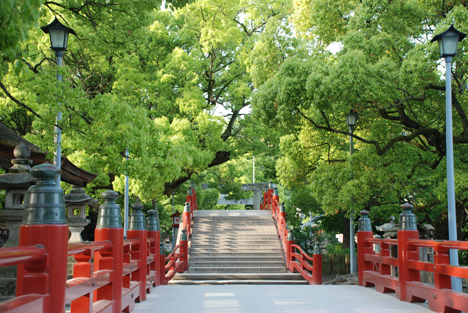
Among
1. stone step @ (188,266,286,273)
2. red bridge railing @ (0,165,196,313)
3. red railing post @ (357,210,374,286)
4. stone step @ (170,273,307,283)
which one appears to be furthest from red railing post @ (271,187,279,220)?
red bridge railing @ (0,165,196,313)

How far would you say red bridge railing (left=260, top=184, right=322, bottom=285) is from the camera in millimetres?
12375

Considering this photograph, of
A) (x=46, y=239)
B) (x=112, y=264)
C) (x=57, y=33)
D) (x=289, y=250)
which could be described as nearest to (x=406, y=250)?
(x=112, y=264)

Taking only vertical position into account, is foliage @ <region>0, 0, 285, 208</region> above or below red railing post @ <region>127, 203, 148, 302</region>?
above

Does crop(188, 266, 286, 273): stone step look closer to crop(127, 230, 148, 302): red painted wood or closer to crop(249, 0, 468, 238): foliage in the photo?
crop(249, 0, 468, 238): foliage

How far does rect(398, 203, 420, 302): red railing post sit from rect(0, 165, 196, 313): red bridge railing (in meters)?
3.81

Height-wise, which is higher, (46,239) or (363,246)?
(46,239)

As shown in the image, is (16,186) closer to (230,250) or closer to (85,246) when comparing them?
(85,246)

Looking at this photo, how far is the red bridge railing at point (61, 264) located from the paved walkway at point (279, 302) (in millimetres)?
595

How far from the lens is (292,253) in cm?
1474

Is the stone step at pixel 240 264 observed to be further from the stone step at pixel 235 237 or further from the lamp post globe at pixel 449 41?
the lamp post globe at pixel 449 41

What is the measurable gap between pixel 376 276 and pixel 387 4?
7423mm

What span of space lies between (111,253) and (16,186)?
2.66 m

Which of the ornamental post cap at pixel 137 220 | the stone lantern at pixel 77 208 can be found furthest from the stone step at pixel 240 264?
the ornamental post cap at pixel 137 220

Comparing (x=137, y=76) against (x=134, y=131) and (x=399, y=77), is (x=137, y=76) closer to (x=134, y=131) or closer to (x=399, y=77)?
(x=134, y=131)
